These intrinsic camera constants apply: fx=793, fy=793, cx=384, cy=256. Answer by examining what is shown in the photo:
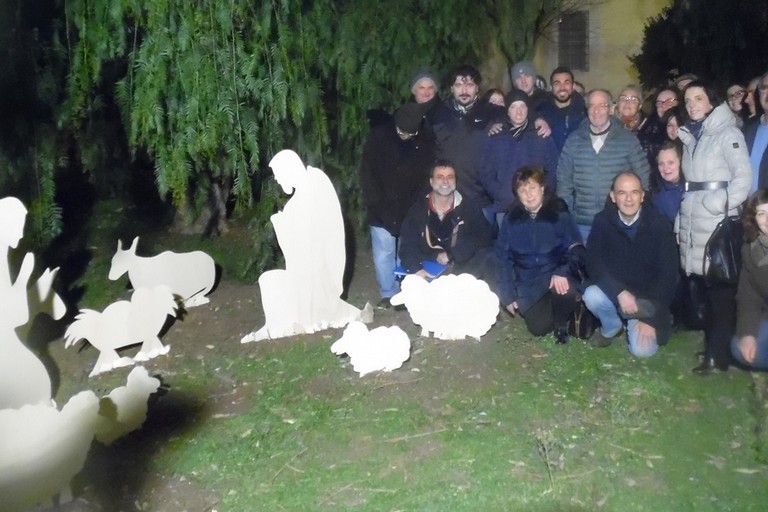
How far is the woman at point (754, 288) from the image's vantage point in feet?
14.0

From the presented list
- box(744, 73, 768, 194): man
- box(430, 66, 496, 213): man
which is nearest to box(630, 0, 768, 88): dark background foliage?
box(744, 73, 768, 194): man

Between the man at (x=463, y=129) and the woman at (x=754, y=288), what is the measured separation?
5.96 feet

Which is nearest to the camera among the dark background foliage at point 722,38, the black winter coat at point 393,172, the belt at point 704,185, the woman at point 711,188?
the woman at point 711,188

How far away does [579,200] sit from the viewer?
17.6 feet

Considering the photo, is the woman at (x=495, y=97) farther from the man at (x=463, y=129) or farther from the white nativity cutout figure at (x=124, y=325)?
the white nativity cutout figure at (x=124, y=325)

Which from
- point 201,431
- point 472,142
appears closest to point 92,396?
point 201,431

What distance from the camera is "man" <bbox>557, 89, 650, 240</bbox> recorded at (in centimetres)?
513

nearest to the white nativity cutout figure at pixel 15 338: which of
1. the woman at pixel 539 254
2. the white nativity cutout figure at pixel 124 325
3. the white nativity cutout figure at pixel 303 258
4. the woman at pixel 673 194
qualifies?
the white nativity cutout figure at pixel 124 325

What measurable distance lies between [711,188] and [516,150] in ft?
4.27

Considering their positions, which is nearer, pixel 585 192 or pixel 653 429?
pixel 653 429

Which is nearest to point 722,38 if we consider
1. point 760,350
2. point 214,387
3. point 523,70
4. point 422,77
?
point 523,70

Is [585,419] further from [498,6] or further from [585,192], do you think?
[498,6]

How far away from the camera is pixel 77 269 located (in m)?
7.12

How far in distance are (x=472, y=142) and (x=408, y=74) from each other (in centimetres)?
92
